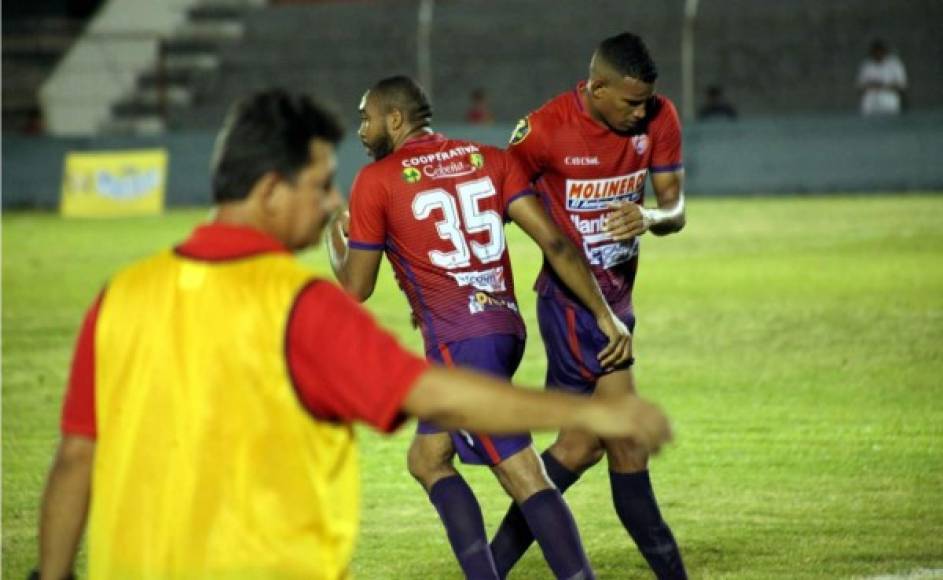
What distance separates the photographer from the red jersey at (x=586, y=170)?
7.09 metres

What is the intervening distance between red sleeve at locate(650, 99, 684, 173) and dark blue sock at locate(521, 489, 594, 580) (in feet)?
5.83

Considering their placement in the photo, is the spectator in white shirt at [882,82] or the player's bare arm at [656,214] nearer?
the player's bare arm at [656,214]

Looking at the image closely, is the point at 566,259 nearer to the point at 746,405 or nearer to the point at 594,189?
the point at 594,189

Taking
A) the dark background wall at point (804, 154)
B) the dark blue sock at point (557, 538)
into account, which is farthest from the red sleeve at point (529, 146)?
the dark background wall at point (804, 154)

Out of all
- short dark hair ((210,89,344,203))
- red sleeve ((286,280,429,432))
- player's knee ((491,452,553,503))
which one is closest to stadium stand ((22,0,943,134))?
player's knee ((491,452,553,503))

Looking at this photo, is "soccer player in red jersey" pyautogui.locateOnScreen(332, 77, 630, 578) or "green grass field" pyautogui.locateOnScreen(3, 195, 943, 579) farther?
"green grass field" pyautogui.locateOnScreen(3, 195, 943, 579)

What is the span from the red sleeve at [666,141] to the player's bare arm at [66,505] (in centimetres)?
398

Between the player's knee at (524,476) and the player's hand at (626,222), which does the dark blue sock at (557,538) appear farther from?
the player's hand at (626,222)

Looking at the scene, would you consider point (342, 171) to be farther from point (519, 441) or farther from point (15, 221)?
point (519, 441)

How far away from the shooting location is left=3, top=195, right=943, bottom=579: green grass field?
7.64 m

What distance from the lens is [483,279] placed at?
643 centimetres

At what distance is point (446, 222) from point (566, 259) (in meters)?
0.47

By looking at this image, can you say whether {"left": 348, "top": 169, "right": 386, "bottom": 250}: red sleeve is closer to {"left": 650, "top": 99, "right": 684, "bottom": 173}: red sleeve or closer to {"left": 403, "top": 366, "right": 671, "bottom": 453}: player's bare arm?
{"left": 650, "top": 99, "right": 684, "bottom": 173}: red sleeve

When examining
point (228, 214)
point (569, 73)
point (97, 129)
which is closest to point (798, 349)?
point (228, 214)
